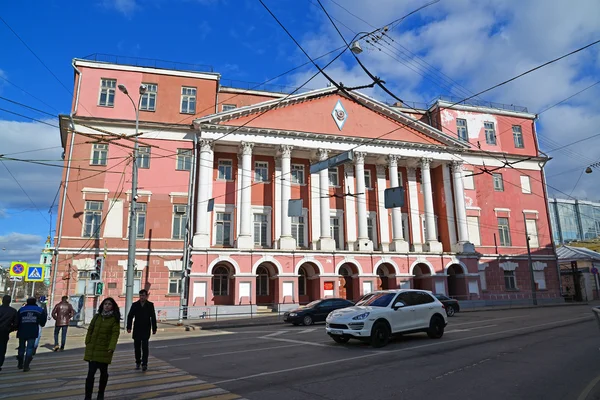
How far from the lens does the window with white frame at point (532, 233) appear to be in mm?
41094

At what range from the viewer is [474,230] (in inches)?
1543

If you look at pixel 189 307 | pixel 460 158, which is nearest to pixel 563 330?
pixel 189 307

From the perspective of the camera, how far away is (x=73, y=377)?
8.46m

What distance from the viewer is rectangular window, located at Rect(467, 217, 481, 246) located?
38.8 m

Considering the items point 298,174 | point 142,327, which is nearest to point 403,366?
point 142,327

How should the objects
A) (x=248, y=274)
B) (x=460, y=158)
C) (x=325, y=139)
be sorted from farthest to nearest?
1. (x=460, y=158)
2. (x=325, y=139)
3. (x=248, y=274)

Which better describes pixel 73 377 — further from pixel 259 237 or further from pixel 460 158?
pixel 460 158

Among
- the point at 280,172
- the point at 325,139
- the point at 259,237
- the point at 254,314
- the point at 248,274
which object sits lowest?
the point at 254,314

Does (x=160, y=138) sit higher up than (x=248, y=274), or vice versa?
(x=160, y=138)

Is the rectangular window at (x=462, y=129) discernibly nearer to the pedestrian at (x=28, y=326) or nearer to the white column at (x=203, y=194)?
the white column at (x=203, y=194)

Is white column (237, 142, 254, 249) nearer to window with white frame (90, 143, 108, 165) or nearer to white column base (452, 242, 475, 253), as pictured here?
window with white frame (90, 143, 108, 165)

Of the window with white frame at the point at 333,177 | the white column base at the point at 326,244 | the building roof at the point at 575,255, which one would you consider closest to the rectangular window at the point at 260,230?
the white column base at the point at 326,244

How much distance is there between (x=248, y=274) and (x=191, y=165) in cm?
955

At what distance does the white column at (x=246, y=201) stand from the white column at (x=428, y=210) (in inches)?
620
